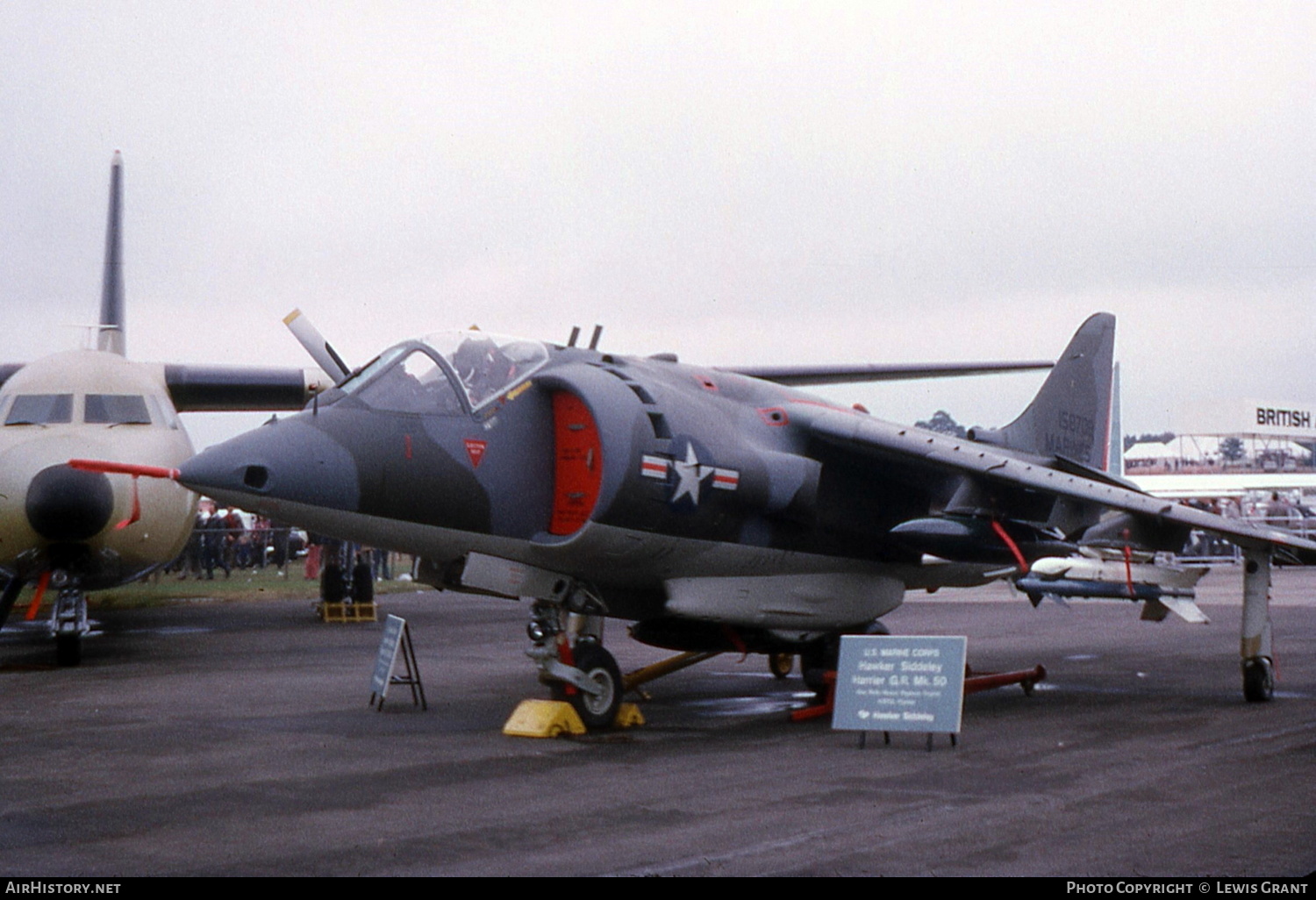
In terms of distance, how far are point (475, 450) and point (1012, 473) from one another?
4.36 m

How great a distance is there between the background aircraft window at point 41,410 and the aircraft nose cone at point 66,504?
122 cm

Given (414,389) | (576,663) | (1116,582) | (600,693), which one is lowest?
(600,693)

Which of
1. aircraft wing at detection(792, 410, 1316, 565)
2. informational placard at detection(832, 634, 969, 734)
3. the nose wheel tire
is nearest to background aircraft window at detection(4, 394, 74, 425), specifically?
the nose wheel tire

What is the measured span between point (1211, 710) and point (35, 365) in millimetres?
13093

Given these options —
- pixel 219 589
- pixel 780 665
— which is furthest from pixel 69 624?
pixel 219 589

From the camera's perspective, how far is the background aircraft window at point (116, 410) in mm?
14820

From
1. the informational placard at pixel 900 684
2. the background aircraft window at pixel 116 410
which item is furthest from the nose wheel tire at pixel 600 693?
the background aircraft window at pixel 116 410

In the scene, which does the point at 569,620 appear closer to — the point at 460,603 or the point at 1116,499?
the point at 1116,499

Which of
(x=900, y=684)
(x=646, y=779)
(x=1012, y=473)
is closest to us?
(x=646, y=779)

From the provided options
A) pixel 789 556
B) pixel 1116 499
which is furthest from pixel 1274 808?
pixel 789 556

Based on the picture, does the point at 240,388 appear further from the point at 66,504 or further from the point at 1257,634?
the point at 1257,634

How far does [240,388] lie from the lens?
20.8 metres

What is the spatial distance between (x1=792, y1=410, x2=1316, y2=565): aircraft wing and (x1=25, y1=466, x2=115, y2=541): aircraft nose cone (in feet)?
23.8

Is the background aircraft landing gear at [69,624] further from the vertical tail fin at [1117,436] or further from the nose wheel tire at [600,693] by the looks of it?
the vertical tail fin at [1117,436]
